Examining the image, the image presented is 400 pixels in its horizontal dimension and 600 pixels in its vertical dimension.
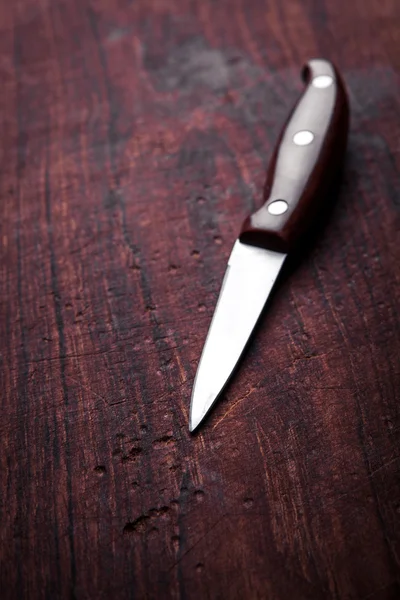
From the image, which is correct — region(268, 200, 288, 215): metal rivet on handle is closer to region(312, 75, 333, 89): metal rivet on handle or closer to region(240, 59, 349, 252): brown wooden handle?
region(240, 59, 349, 252): brown wooden handle

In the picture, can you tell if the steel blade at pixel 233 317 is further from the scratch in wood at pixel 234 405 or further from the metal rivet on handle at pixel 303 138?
the metal rivet on handle at pixel 303 138

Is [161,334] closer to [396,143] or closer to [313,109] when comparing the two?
[313,109]

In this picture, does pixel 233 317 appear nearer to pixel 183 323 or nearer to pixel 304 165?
pixel 183 323

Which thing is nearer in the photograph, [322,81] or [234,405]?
[234,405]

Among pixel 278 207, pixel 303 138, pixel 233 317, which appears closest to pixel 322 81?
pixel 303 138

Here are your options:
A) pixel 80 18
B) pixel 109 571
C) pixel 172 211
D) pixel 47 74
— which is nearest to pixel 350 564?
pixel 109 571

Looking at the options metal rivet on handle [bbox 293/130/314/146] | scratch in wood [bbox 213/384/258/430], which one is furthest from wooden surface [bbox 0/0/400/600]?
metal rivet on handle [bbox 293/130/314/146]

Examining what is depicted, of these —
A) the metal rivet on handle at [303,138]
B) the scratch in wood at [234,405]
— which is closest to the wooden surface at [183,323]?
the scratch in wood at [234,405]
